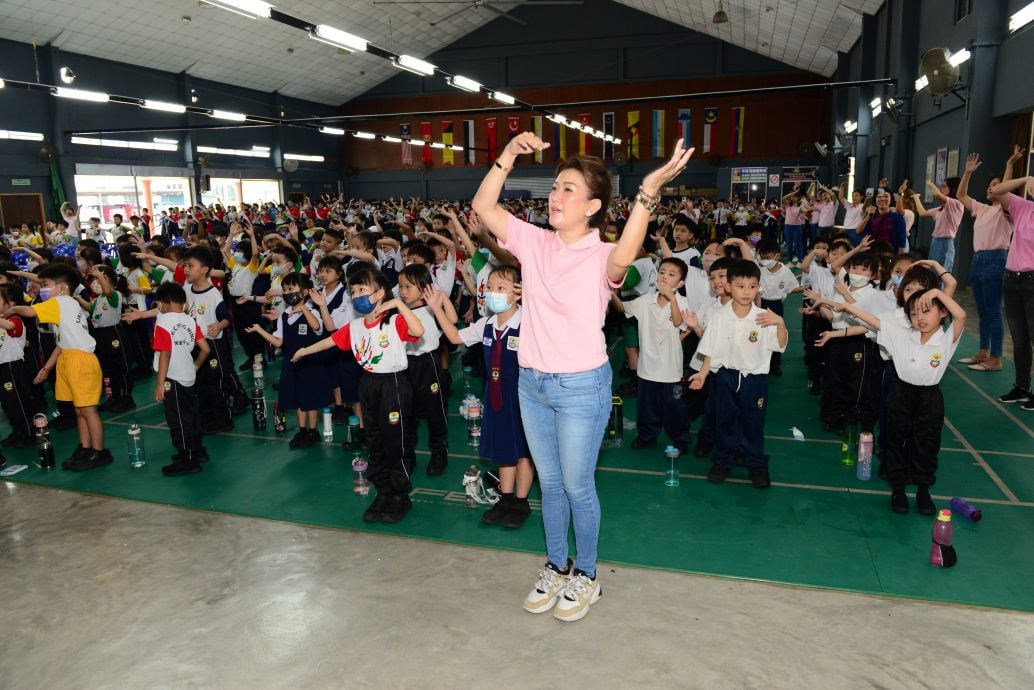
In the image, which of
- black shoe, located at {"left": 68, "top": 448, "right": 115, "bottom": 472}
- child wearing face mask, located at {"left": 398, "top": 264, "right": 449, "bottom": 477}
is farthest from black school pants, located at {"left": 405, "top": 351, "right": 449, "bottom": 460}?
black shoe, located at {"left": 68, "top": 448, "right": 115, "bottom": 472}

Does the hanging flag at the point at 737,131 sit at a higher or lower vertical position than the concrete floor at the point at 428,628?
higher

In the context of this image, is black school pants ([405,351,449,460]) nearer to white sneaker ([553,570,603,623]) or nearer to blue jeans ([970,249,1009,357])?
white sneaker ([553,570,603,623])

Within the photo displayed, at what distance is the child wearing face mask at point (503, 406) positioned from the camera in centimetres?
390

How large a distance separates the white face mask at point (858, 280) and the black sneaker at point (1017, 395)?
7.09ft

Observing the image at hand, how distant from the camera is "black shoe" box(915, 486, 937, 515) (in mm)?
4051

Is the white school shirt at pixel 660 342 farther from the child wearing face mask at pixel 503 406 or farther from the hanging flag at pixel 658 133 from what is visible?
the hanging flag at pixel 658 133

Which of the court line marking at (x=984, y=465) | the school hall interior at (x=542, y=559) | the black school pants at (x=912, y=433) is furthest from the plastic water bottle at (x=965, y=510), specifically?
the court line marking at (x=984, y=465)

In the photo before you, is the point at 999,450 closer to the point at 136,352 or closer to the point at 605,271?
the point at 605,271

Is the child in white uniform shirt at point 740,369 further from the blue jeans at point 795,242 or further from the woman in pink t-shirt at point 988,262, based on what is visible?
the blue jeans at point 795,242

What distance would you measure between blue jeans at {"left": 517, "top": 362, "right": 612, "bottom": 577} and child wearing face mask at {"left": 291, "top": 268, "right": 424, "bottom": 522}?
1.48m

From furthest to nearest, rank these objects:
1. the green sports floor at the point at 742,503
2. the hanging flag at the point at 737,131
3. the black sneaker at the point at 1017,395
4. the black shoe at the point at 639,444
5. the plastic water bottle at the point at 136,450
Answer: the hanging flag at the point at 737,131 → the black sneaker at the point at 1017,395 → the black shoe at the point at 639,444 → the plastic water bottle at the point at 136,450 → the green sports floor at the point at 742,503

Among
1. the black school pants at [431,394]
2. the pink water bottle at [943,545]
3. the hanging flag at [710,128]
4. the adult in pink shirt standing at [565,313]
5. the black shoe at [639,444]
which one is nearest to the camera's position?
the adult in pink shirt standing at [565,313]

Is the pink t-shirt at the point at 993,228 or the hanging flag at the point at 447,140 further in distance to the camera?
the hanging flag at the point at 447,140

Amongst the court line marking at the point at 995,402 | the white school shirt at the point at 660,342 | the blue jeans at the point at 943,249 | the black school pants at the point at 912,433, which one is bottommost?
the court line marking at the point at 995,402
